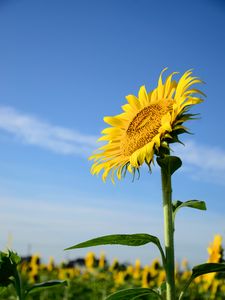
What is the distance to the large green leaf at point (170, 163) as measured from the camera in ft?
8.38

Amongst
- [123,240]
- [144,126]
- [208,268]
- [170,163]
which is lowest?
[208,268]

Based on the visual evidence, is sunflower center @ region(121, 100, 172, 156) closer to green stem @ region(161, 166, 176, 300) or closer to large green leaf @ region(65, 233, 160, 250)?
green stem @ region(161, 166, 176, 300)

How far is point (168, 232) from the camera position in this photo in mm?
2496

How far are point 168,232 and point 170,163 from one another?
35 centimetres

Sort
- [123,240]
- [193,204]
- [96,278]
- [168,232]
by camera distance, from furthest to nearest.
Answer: [96,278], [193,204], [168,232], [123,240]

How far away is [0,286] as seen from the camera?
9.21 feet

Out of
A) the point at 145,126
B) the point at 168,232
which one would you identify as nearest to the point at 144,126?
the point at 145,126

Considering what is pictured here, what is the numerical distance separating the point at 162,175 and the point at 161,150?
0.23 m

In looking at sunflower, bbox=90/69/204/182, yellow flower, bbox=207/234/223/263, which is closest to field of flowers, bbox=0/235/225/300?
yellow flower, bbox=207/234/223/263

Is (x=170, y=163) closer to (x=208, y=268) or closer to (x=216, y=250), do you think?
(x=208, y=268)

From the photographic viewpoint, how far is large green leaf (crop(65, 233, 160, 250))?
231 cm

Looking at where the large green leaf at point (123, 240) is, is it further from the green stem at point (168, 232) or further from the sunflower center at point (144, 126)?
the sunflower center at point (144, 126)

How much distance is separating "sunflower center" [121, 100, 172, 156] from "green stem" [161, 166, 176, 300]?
1.48 ft

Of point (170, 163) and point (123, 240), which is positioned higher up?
point (170, 163)
